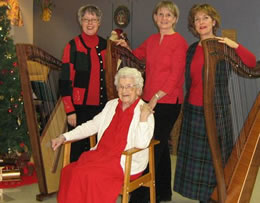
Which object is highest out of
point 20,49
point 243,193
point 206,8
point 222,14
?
point 222,14

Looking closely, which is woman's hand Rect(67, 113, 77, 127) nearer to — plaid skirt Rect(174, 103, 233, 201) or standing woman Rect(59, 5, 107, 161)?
standing woman Rect(59, 5, 107, 161)

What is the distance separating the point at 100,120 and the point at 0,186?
151cm

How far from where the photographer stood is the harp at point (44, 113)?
274 cm

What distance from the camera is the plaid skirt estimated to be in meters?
2.61

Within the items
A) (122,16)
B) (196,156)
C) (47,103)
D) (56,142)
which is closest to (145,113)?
(196,156)

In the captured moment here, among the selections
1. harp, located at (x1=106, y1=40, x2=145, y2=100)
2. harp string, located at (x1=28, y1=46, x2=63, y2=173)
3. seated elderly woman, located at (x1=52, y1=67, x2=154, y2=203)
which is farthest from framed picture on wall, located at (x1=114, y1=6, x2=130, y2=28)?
seated elderly woman, located at (x1=52, y1=67, x2=154, y2=203)

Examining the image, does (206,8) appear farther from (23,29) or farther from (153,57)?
(23,29)

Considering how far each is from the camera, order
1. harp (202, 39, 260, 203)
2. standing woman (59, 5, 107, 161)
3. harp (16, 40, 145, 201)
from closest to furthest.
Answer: harp (202, 39, 260, 203), harp (16, 40, 145, 201), standing woman (59, 5, 107, 161)

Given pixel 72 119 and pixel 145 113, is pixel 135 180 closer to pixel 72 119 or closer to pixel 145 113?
pixel 145 113

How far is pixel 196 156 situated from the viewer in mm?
2656

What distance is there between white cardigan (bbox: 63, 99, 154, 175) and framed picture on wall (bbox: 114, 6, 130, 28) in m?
3.46

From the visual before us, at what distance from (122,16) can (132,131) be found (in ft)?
12.4

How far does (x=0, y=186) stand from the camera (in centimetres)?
364

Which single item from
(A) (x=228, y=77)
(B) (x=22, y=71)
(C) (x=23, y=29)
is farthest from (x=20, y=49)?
(C) (x=23, y=29)
